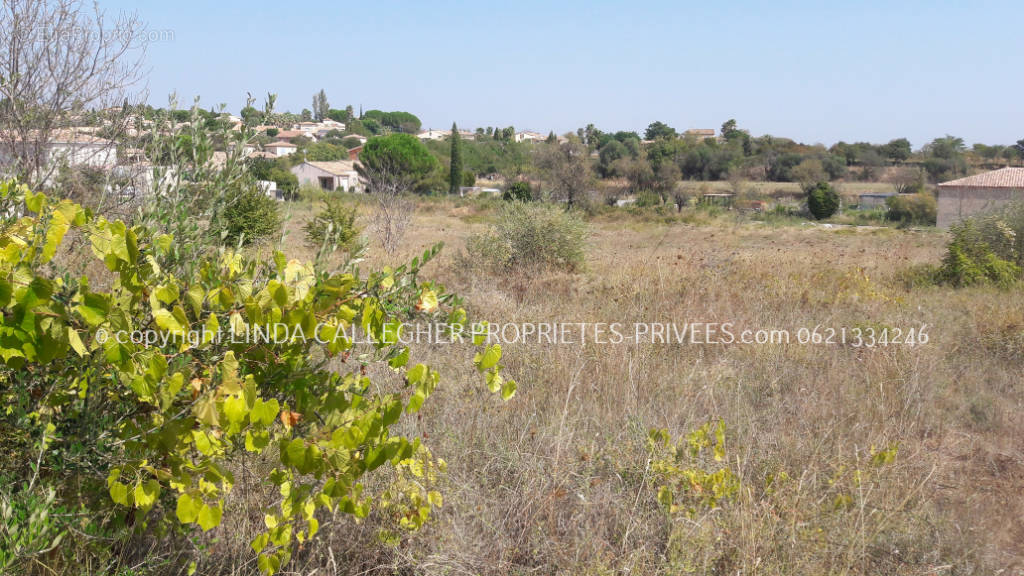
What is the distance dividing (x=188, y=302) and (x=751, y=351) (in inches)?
152

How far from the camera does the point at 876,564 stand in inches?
86.4

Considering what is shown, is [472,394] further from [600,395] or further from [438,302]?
[438,302]

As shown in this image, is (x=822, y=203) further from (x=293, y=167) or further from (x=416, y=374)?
(x=416, y=374)

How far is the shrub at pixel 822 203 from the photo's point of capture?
1442 inches

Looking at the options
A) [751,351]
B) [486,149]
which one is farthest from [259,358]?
[486,149]

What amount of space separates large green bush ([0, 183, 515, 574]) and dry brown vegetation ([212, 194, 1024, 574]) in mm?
447

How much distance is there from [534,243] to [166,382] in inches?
353

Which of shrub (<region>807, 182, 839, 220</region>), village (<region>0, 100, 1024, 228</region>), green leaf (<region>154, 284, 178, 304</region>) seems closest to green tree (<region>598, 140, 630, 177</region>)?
village (<region>0, 100, 1024, 228</region>)

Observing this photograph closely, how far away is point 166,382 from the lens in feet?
4.40

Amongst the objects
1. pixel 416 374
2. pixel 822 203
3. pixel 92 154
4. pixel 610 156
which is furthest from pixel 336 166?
pixel 416 374

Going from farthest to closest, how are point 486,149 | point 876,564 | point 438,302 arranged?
point 486,149
point 876,564
point 438,302

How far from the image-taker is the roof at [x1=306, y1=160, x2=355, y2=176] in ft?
178

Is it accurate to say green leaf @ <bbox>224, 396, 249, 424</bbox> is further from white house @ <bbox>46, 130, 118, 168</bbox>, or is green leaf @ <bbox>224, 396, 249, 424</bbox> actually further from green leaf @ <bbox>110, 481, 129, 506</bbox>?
white house @ <bbox>46, 130, 118, 168</bbox>

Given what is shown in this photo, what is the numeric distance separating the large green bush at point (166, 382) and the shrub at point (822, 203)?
128 ft
